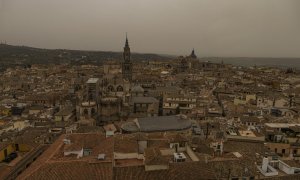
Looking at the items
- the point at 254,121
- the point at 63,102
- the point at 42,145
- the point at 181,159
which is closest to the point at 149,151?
the point at 181,159

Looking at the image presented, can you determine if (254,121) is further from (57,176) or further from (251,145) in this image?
(57,176)

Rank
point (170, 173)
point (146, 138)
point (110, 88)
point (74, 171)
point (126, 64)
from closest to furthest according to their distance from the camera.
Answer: point (170, 173) → point (74, 171) → point (146, 138) → point (110, 88) → point (126, 64)

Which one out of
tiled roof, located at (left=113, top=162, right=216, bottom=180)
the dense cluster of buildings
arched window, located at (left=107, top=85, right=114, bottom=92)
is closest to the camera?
tiled roof, located at (left=113, top=162, right=216, bottom=180)

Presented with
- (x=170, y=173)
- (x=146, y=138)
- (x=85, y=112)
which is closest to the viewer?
(x=170, y=173)

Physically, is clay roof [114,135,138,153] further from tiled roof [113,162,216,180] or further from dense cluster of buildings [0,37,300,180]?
tiled roof [113,162,216,180]

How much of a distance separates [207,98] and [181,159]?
136ft

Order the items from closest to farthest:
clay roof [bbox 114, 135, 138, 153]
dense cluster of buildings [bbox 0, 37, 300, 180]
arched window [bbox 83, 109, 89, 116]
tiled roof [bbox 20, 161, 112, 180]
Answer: tiled roof [bbox 20, 161, 112, 180]
dense cluster of buildings [bbox 0, 37, 300, 180]
clay roof [bbox 114, 135, 138, 153]
arched window [bbox 83, 109, 89, 116]

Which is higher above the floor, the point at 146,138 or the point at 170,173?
the point at 146,138

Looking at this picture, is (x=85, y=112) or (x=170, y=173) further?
(x=85, y=112)

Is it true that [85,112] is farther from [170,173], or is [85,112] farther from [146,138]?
[170,173]

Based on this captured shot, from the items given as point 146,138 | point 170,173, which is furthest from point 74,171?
point 146,138

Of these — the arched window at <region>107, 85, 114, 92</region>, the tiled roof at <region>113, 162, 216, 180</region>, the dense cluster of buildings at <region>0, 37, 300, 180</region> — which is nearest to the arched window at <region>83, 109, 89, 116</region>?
the dense cluster of buildings at <region>0, 37, 300, 180</region>

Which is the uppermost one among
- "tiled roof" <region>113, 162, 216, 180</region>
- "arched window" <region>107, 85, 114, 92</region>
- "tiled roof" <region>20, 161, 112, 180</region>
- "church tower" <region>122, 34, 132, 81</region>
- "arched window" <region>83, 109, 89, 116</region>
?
"church tower" <region>122, 34, 132, 81</region>

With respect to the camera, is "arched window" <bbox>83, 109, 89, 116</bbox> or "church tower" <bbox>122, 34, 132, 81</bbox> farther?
"church tower" <bbox>122, 34, 132, 81</bbox>
